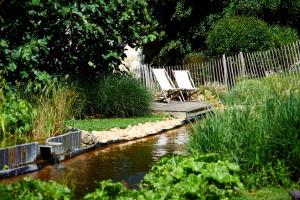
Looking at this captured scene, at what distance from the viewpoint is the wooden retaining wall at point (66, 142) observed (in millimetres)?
8094

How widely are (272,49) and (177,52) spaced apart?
4.44m

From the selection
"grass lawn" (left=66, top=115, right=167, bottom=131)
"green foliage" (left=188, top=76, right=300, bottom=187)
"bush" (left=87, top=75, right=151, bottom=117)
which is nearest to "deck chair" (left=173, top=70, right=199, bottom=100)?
"bush" (left=87, top=75, right=151, bottom=117)

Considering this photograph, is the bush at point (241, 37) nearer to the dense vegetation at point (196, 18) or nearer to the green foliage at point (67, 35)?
the dense vegetation at point (196, 18)

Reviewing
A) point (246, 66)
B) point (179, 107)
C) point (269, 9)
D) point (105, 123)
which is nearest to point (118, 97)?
point (105, 123)

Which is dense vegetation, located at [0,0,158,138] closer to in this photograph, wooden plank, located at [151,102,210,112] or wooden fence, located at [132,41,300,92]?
wooden plank, located at [151,102,210,112]

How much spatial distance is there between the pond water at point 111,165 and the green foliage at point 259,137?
1091mm

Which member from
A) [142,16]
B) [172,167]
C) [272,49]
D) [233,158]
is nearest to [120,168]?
[233,158]

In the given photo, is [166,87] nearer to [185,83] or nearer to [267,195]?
[185,83]

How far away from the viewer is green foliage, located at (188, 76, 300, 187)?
606cm

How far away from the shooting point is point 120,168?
768cm

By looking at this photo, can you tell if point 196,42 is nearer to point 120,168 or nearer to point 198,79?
point 198,79

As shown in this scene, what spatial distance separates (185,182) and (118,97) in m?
7.84

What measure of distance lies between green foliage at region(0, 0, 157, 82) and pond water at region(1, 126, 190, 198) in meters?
2.54

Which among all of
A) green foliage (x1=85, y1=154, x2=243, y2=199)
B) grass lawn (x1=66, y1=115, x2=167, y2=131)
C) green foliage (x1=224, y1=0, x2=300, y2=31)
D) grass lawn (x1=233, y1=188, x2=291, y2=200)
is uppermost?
green foliage (x1=224, y1=0, x2=300, y2=31)
